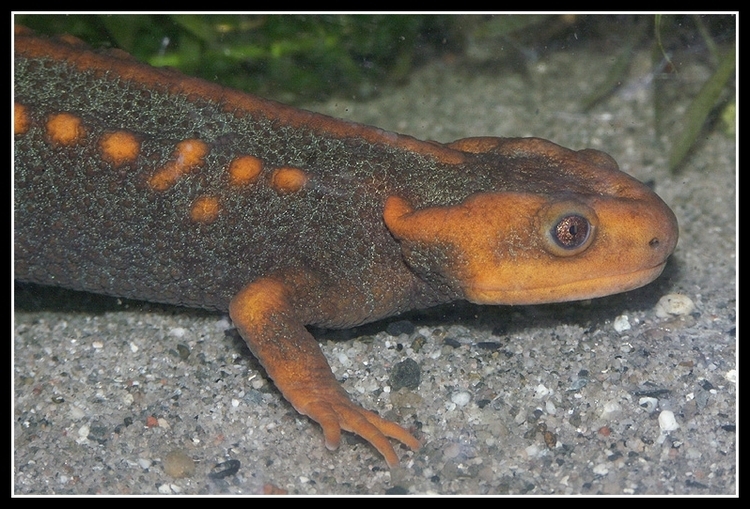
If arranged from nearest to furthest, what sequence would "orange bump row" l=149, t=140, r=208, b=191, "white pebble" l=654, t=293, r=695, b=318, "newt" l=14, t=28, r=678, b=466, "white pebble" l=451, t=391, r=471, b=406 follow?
"newt" l=14, t=28, r=678, b=466 → "white pebble" l=451, t=391, r=471, b=406 → "orange bump row" l=149, t=140, r=208, b=191 → "white pebble" l=654, t=293, r=695, b=318

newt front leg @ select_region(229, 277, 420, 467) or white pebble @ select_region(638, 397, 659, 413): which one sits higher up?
white pebble @ select_region(638, 397, 659, 413)

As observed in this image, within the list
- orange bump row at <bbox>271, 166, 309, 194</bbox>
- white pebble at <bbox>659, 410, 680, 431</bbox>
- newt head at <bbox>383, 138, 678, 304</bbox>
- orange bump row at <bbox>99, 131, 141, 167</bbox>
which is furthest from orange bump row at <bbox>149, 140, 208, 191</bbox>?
white pebble at <bbox>659, 410, 680, 431</bbox>

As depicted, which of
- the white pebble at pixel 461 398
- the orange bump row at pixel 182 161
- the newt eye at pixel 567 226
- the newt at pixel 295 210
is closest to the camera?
the newt eye at pixel 567 226

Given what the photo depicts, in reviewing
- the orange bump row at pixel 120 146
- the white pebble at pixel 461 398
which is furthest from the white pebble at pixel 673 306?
the orange bump row at pixel 120 146

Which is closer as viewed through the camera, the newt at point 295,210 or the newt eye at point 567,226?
the newt eye at point 567,226

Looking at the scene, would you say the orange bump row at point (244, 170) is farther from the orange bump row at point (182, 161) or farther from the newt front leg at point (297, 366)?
the newt front leg at point (297, 366)

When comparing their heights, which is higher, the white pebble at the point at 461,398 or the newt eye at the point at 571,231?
the newt eye at the point at 571,231

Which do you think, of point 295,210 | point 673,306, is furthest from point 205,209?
point 673,306

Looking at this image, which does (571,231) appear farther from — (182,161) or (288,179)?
(182,161)

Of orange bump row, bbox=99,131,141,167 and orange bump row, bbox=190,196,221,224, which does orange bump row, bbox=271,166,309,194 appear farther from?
orange bump row, bbox=99,131,141,167
